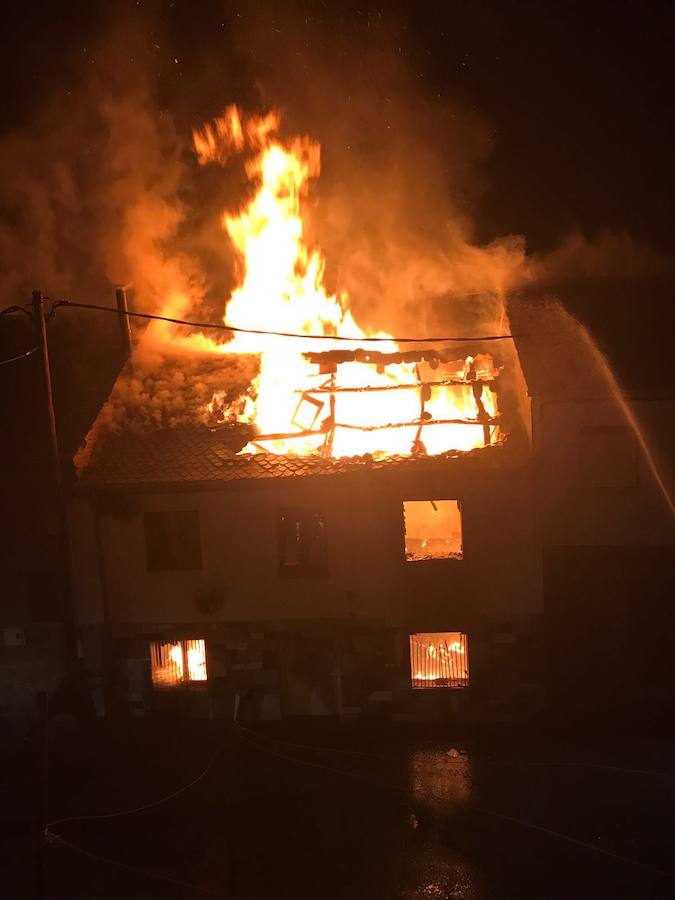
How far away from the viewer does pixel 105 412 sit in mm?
18875

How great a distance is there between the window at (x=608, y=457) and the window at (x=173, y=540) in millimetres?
8598

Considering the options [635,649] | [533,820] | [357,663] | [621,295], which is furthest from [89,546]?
[621,295]

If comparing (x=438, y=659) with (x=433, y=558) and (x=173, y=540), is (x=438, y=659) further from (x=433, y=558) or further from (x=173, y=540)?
(x=173, y=540)

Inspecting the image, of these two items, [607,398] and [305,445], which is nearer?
[607,398]

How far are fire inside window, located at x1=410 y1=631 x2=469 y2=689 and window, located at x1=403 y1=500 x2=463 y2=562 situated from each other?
176 centimetres

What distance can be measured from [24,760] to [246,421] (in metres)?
8.99

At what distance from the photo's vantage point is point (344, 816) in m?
12.9

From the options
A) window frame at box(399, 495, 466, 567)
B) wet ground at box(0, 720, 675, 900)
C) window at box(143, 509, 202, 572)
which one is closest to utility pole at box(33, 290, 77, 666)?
window at box(143, 509, 202, 572)

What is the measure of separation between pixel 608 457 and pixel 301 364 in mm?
8515

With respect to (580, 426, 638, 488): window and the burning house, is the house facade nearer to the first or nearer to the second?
the burning house

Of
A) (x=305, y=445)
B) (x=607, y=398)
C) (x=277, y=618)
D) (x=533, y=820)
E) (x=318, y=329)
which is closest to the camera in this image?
(x=533, y=820)

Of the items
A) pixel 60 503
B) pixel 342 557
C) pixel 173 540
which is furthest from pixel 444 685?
pixel 60 503

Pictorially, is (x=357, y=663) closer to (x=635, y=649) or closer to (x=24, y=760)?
(x=635, y=649)

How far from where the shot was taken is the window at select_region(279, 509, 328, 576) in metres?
16.9
